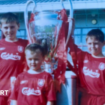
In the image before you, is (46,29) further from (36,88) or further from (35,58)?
(36,88)

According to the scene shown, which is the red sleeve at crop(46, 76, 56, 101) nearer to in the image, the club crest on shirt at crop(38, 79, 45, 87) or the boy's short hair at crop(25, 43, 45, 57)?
the club crest on shirt at crop(38, 79, 45, 87)

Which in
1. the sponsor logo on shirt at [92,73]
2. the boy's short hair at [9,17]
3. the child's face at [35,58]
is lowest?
the sponsor logo on shirt at [92,73]

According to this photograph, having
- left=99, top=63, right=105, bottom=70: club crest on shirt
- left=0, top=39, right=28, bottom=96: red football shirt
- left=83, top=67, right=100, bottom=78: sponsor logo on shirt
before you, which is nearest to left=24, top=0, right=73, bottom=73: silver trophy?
left=0, top=39, right=28, bottom=96: red football shirt

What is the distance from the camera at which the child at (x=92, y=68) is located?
2.52 m

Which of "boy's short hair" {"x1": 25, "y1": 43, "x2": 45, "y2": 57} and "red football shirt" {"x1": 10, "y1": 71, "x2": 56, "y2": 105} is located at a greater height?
"boy's short hair" {"x1": 25, "y1": 43, "x2": 45, "y2": 57}

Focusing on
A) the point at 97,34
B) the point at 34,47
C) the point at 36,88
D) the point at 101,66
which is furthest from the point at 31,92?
the point at 97,34

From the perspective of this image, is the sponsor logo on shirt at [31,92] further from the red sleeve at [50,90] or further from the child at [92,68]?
the child at [92,68]

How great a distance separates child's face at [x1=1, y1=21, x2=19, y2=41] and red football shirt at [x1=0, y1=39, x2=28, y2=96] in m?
0.09

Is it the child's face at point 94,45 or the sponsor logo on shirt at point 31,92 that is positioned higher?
the child's face at point 94,45

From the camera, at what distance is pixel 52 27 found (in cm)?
255

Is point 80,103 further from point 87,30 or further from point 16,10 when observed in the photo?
point 16,10

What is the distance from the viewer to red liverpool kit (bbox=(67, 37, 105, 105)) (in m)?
2.52

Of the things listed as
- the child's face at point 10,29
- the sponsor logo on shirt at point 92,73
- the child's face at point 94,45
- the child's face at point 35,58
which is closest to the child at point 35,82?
the child's face at point 35,58

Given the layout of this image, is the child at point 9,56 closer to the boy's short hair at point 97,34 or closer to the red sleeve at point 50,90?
the red sleeve at point 50,90
